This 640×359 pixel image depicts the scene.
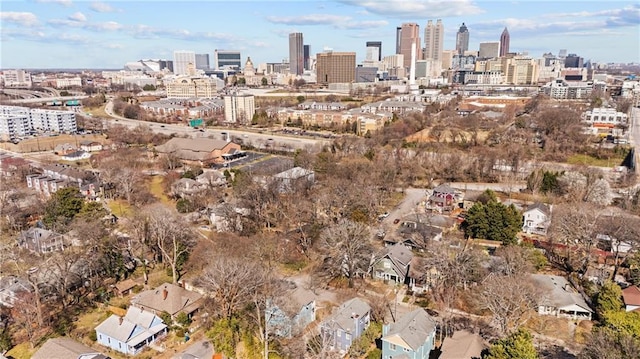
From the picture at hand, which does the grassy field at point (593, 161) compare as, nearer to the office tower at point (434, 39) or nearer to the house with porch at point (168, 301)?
the house with porch at point (168, 301)

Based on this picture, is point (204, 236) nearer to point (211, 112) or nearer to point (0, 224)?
point (0, 224)

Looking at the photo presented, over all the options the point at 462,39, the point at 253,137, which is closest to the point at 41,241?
the point at 253,137

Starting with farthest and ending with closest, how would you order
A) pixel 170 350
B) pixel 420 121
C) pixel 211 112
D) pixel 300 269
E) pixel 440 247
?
1. pixel 211 112
2. pixel 420 121
3. pixel 300 269
4. pixel 440 247
5. pixel 170 350

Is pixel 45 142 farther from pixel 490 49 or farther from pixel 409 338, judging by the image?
pixel 490 49

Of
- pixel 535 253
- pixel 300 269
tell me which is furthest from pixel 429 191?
pixel 300 269

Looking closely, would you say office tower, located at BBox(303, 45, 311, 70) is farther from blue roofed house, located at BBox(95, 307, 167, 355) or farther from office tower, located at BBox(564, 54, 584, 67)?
blue roofed house, located at BBox(95, 307, 167, 355)

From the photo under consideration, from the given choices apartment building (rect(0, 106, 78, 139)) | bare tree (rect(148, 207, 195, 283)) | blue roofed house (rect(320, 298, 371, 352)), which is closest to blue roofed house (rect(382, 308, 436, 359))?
blue roofed house (rect(320, 298, 371, 352))
